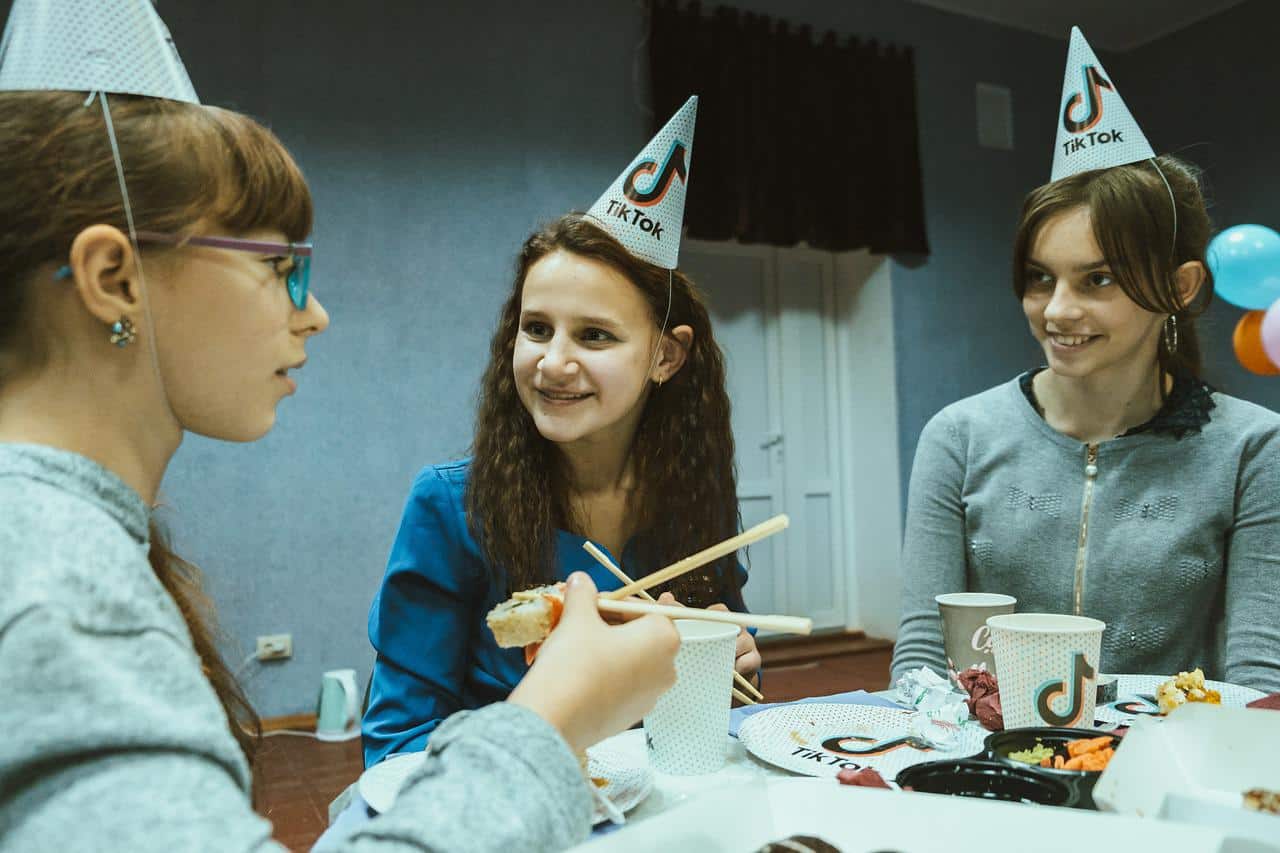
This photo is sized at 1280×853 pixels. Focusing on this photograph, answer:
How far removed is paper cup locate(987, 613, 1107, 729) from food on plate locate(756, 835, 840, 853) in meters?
0.45

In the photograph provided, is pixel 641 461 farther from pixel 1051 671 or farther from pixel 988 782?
pixel 988 782

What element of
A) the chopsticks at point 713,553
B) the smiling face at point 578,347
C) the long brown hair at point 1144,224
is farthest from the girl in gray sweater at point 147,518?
the long brown hair at point 1144,224

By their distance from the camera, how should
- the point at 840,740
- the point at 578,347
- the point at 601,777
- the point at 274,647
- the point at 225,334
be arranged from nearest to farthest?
the point at 225,334, the point at 601,777, the point at 840,740, the point at 578,347, the point at 274,647

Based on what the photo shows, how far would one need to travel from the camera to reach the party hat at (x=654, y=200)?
4.94 ft

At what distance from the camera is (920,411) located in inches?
204

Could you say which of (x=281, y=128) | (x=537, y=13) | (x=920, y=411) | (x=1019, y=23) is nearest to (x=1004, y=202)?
(x=1019, y=23)

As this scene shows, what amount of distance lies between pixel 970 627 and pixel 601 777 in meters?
0.52

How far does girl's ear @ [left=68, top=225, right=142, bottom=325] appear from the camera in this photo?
0.66 m

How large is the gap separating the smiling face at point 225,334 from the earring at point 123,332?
0.07ft

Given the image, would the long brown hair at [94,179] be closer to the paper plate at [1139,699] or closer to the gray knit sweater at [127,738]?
the gray knit sweater at [127,738]

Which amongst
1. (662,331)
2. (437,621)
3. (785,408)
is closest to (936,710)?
(437,621)

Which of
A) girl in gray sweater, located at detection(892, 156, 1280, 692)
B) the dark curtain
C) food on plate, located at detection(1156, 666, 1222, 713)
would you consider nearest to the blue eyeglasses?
food on plate, located at detection(1156, 666, 1222, 713)

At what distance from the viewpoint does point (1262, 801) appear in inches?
24.6

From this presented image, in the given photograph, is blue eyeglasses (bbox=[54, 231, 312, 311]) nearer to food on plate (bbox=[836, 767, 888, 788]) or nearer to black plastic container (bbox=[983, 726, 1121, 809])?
food on plate (bbox=[836, 767, 888, 788])
